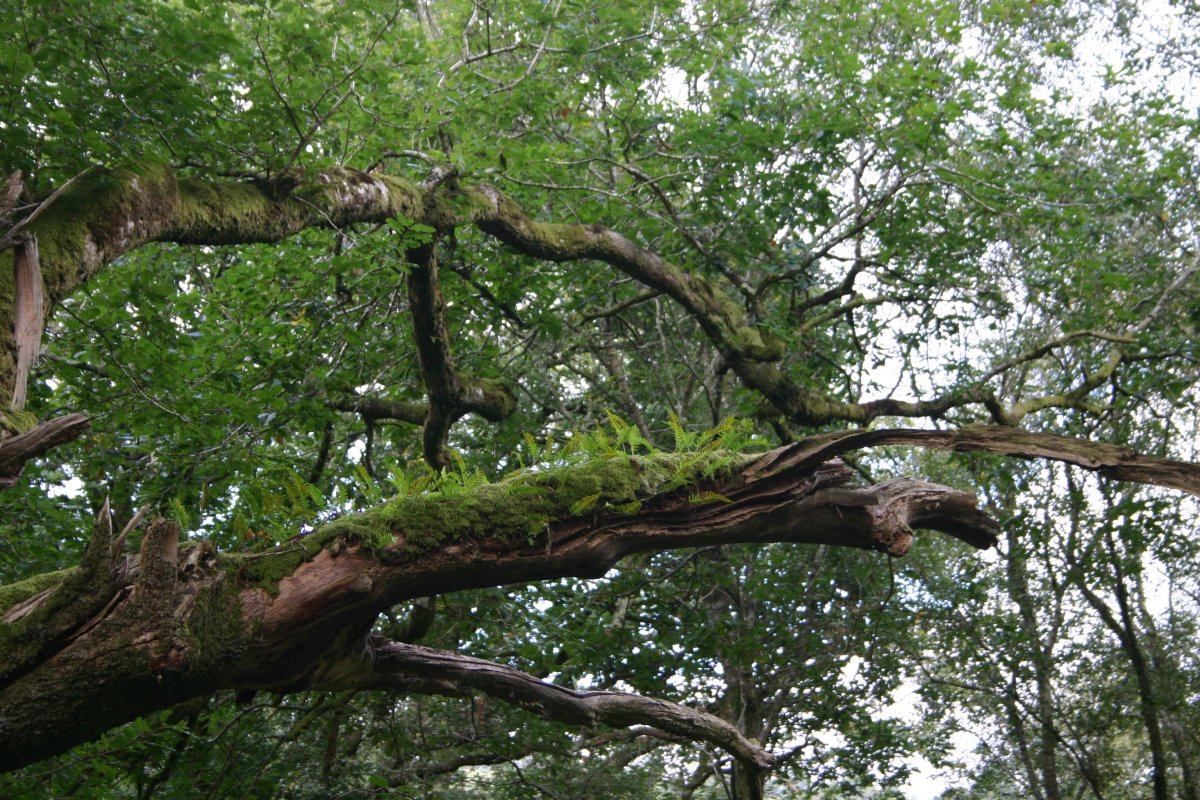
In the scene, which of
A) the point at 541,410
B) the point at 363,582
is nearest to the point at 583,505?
the point at 363,582

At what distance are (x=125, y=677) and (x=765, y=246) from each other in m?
5.92

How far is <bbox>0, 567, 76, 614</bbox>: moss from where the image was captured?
2531 millimetres

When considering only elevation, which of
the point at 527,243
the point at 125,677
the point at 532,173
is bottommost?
the point at 125,677

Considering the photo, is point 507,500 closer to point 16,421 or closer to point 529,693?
point 529,693

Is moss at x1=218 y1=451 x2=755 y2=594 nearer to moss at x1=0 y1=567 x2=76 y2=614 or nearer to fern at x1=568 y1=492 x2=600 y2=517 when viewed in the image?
fern at x1=568 y1=492 x2=600 y2=517

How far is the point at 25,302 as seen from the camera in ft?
9.71

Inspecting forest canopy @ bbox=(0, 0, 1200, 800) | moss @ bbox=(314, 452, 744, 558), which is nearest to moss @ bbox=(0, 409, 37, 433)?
forest canopy @ bbox=(0, 0, 1200, 800)

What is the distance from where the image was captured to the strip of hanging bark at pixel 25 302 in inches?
116

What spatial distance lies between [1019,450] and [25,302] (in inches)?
118

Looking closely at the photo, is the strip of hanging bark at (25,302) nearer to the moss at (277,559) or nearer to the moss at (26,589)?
the moss at (26,589)

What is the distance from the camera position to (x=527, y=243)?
6.16 m

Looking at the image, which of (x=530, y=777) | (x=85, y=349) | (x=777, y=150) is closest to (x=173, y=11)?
(x=85, y=349)

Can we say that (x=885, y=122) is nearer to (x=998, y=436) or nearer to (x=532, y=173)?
(x=532, y=173)

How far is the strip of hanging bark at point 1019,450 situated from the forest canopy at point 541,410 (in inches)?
0.6
